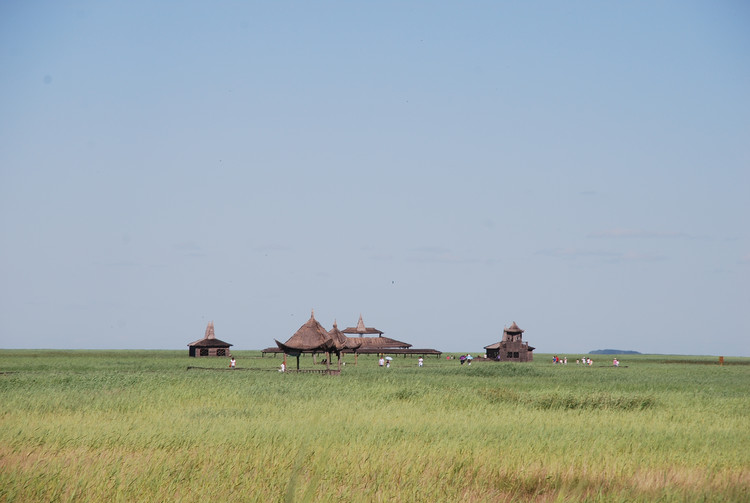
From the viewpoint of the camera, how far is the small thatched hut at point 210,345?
94.2 meters

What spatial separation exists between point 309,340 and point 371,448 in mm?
29130

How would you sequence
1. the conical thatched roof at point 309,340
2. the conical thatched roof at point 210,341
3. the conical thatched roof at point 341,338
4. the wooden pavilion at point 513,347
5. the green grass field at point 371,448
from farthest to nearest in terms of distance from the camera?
1. the conical thatched roof at point 210,341
2. the wooden pavilion at point 513,347
3. the conical thatched roof at point 341,338
4. the conical thatched roof at point 309,340
5. the green grass field at point 371,448

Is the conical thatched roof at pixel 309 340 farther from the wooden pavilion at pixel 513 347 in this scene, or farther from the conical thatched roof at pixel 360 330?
the conical thatched roof at pixel 360 330

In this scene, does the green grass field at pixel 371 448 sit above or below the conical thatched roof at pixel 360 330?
below

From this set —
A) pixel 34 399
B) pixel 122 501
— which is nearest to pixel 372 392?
pixel 34 399

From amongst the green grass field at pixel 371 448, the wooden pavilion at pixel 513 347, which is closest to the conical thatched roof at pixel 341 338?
the wooden pavilion at pixel 513 347

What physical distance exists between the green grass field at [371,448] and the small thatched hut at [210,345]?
69.7 m

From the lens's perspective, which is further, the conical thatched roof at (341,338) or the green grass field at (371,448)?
the conical thatched roof at (341,338)

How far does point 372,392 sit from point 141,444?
50.0ft

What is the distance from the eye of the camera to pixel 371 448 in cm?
1377

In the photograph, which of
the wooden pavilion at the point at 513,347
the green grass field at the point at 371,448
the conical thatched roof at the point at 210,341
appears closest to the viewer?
the green grass field at the point at 371,448

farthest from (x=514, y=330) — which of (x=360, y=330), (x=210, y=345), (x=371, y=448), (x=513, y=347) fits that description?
(x=371, y=448)

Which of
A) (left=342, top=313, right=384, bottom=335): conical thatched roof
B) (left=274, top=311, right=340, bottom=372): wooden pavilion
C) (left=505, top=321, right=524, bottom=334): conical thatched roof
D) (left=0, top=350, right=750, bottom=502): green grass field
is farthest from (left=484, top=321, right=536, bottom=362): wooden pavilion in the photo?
(left=0, top=350, right=750, bottom=502): green grass field

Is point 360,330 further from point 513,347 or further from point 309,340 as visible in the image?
point 309,340
